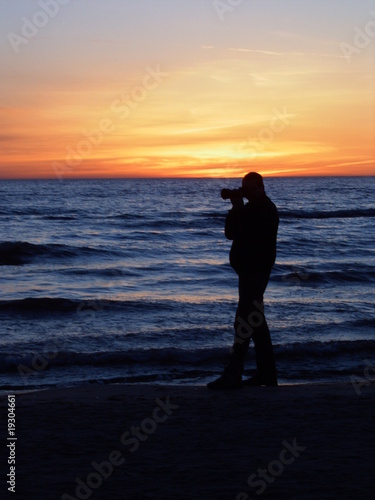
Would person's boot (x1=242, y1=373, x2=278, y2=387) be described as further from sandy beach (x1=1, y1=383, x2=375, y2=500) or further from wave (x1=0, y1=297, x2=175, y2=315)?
wave (x1=0, y1=297, x2=175, y2=315)

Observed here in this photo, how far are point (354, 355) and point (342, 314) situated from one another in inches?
112

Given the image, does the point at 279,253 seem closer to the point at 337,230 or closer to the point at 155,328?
the point at 337,230

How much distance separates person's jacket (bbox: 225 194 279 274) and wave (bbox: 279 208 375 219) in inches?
1437

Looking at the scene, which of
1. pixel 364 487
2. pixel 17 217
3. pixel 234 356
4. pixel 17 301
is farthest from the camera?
pixel 17 217

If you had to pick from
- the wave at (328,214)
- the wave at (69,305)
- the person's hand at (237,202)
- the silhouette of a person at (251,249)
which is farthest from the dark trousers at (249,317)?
the wave at (328,214)

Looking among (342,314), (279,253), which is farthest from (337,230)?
(342,314)

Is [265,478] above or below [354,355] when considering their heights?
above

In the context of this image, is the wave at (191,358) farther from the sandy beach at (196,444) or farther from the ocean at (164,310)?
the sandy beach at (196,444)

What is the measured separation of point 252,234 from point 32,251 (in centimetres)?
1745

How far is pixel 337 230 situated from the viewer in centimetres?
3222

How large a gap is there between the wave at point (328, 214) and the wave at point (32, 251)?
21.9m

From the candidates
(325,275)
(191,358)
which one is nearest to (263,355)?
(191,358)

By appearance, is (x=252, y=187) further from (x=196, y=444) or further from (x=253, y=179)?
(x=196, y=444)

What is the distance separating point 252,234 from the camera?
6.09 m
